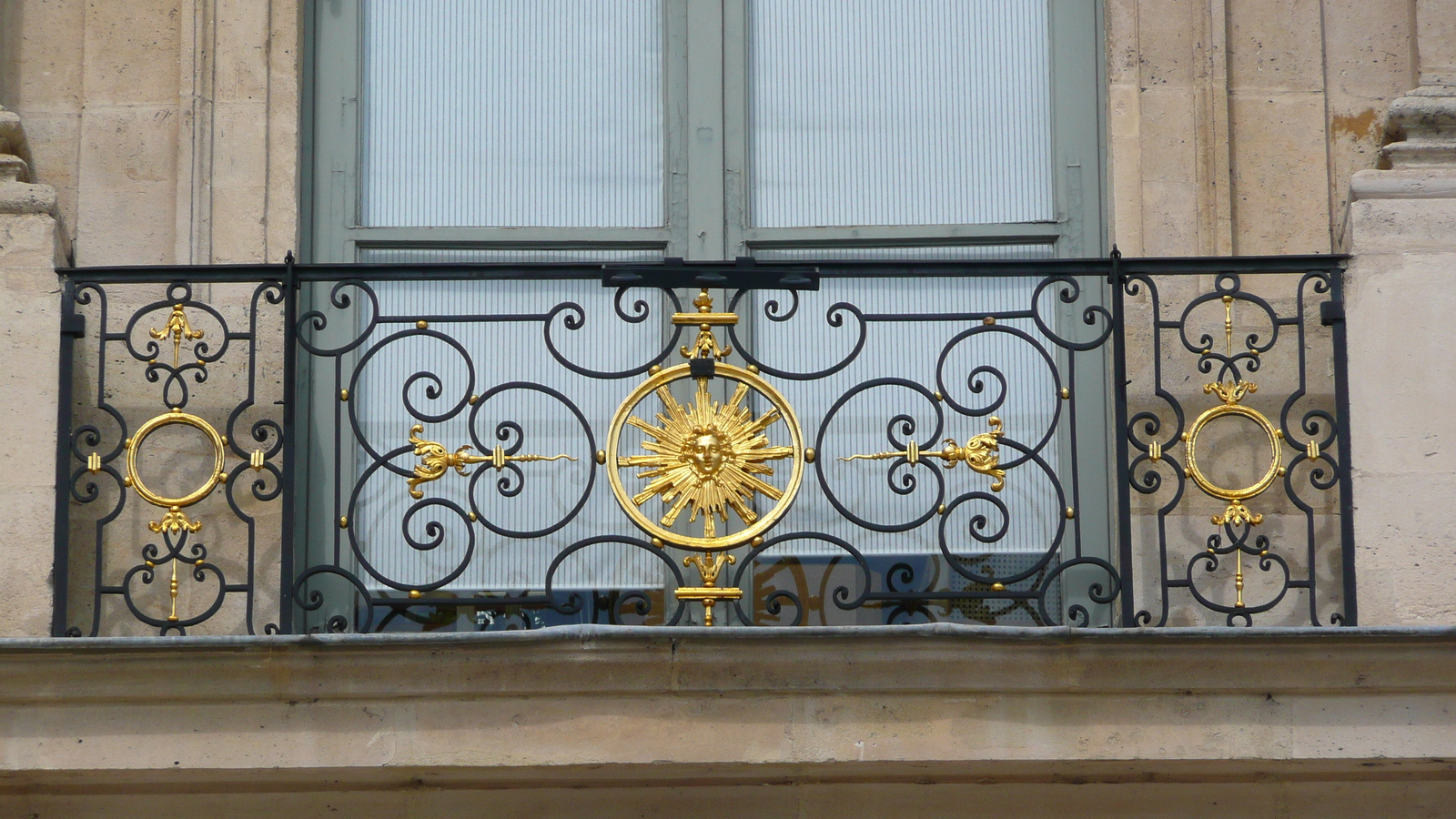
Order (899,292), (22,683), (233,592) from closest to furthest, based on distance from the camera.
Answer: (22,683) → (233,592) → (899,292)

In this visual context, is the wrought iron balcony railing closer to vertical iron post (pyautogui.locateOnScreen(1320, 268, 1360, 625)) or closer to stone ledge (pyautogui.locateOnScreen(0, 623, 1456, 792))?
vertical iron post (pyautogui.locateOnScreen(1320, 268, 1360, 625))

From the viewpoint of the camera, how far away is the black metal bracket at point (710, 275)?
181 inches

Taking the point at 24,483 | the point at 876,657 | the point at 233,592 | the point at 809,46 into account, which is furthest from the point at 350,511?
the point at 809,46

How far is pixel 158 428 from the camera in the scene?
15.3 ft

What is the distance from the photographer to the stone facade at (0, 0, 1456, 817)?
439 centimetres

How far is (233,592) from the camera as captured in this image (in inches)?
190

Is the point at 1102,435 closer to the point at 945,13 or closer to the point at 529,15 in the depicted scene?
the point at 945,13

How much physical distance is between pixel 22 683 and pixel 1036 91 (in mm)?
2884

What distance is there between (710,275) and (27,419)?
158 centimetres

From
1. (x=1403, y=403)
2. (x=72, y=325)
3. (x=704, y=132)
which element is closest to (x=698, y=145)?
(x=704, y=132)

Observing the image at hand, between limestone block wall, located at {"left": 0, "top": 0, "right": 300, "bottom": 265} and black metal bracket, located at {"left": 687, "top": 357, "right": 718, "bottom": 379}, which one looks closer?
black metal bracket, located at {"left": 687, "top": 357, "right": 718, "bottom": 379}

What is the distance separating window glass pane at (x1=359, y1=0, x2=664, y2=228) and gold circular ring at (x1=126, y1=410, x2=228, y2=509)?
2.84 ft

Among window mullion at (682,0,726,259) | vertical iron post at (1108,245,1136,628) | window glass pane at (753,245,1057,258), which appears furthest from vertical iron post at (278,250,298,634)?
vertical iron post at (1108,245,1136,628)

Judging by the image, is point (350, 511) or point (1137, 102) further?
point (1137, 102)
